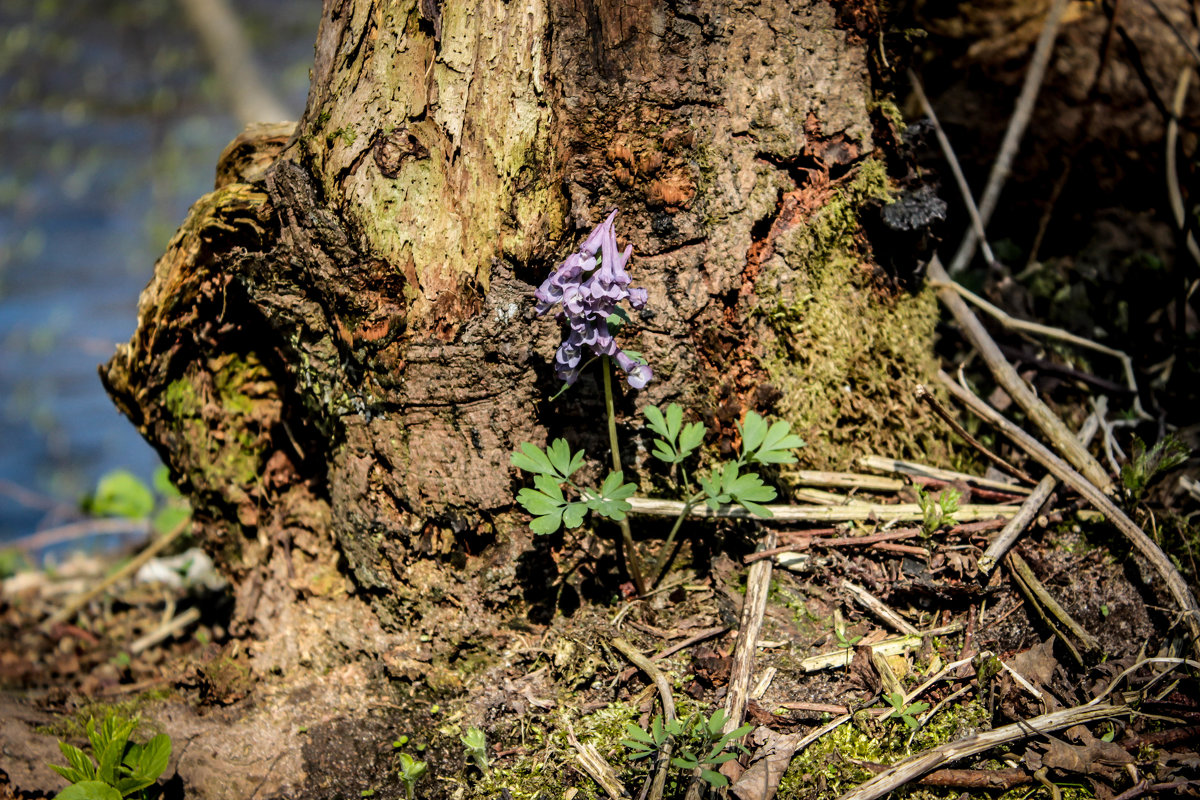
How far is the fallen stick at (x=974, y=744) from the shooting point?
4.81 feet

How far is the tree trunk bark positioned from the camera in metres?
1.80

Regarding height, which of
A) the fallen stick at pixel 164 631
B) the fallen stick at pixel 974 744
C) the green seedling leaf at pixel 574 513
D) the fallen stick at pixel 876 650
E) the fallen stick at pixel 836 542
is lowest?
the fallen stick at pixel 164 631

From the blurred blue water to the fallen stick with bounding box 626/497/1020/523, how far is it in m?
6.32

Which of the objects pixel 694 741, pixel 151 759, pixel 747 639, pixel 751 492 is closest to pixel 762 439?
pixel 751 492

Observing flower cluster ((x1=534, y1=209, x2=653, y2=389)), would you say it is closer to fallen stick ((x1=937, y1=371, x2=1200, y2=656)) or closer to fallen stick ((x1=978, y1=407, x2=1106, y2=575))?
fallen stick ((x1=978, y1=407, x2=1106, y2=575))

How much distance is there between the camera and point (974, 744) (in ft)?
5.00

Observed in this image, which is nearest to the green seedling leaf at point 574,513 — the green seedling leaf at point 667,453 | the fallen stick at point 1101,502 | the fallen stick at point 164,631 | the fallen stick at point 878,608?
the green seedling leaf at point 667,453

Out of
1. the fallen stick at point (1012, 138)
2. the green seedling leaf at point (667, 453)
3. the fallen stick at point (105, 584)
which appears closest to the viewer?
the green seedling leaf at point (667, 453)

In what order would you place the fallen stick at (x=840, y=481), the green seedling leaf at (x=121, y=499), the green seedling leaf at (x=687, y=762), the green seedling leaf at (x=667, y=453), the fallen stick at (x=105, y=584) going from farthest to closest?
1. the green seedling leaf at (x=121, y=499)
2. the fallen stick at (x=105, y=584)
3. the fallen stick at (x=840, y=481)
4. the green seedling leaf at (x=667, y=453)
5. the green seedling leaf at (x=687, y=762)

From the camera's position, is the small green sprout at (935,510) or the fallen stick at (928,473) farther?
the fallen stick at (928,473)

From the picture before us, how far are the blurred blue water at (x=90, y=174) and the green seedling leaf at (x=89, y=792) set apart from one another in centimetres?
575

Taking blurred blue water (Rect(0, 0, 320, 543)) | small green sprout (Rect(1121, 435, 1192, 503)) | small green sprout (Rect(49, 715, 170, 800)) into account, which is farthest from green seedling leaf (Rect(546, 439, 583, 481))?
blurred blue water (Rect(0, 0, 320, 543))

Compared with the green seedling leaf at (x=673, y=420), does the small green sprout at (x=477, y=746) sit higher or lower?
lower

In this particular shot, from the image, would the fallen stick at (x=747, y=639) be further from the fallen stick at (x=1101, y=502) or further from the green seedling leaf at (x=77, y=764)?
the green seedling leaf at (x=77, y=764)
